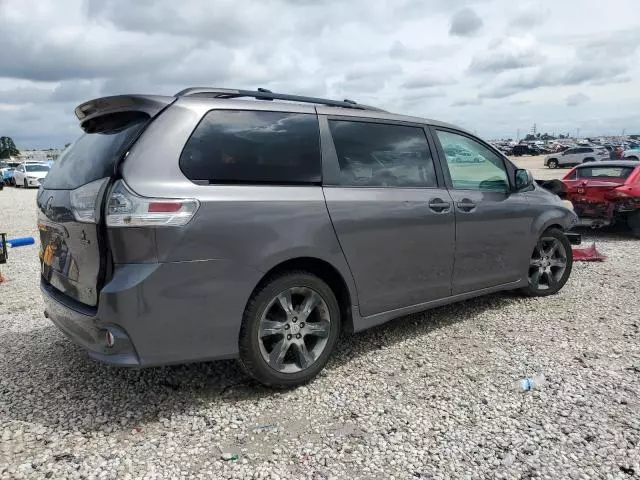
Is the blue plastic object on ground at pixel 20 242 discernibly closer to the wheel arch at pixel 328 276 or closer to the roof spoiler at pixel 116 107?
the roof spoiler at pixel 116 107

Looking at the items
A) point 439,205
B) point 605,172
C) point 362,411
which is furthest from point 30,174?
point 362,411

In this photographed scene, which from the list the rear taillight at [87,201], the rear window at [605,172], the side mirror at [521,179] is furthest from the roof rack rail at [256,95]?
the rear window at [605,172]

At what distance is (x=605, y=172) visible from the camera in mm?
10281

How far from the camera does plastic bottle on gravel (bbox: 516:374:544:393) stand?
11.5 feet

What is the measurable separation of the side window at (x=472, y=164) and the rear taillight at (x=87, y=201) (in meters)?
2.76

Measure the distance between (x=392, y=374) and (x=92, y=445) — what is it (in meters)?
1.95

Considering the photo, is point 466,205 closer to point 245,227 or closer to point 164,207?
point 245,227

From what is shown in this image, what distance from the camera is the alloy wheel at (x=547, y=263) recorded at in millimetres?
5461

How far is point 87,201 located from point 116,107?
0.68m

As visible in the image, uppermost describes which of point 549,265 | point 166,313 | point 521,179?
point 521,179

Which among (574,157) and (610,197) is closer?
(610,197)

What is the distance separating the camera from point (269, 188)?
3262mm

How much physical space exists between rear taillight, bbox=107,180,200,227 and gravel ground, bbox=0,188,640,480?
3.87ft

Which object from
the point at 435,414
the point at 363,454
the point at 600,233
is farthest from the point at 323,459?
the point at 600,233
